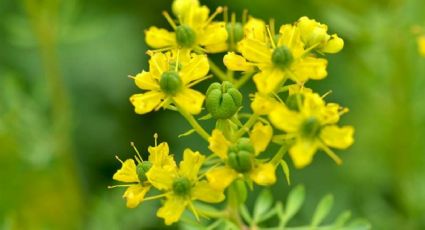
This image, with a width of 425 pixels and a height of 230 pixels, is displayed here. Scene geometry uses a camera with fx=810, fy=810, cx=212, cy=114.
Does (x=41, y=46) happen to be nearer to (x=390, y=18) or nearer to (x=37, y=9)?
(x=37, y=9)

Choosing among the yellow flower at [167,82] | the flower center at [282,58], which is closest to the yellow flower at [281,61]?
the flower center at [282,58]

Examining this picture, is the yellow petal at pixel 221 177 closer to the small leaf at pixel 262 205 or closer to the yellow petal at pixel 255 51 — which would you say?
the yellow petal at pixel 255 51

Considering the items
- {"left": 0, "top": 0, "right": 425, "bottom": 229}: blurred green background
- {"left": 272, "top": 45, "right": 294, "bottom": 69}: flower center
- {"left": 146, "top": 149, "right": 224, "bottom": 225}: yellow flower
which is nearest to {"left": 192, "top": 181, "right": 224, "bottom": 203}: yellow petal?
{"left": 146, "top": 149, "right": 224, "bottom": 225}: yellow flower

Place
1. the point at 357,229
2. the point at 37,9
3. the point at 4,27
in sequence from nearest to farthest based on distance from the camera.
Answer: the point at 357,229 < the point at 37,9 < the point at 4,27

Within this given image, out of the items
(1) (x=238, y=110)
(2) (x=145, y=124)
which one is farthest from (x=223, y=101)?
(2) (x=145, y=124)

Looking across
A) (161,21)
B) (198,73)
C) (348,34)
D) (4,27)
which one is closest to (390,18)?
(348,34)

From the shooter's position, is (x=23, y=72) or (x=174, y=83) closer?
(x=174, y=83)

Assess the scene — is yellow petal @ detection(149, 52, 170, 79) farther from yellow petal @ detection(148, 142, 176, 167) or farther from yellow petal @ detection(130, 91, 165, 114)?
yellow petal @ detection(148, 142, 176, 167)
